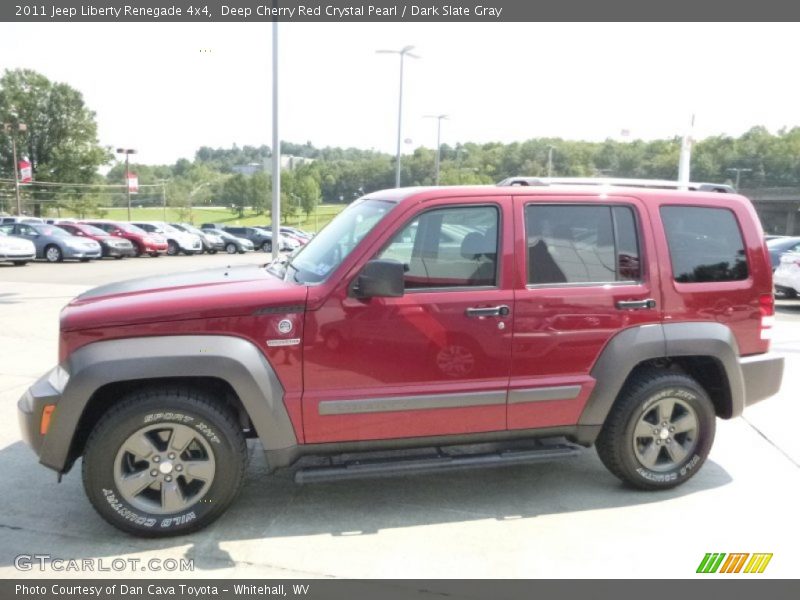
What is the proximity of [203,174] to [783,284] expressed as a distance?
116 m

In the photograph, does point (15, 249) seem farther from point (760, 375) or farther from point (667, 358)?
point (760, 375)

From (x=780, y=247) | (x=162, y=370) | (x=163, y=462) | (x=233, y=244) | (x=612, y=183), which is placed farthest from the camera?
(x=233, y=244)

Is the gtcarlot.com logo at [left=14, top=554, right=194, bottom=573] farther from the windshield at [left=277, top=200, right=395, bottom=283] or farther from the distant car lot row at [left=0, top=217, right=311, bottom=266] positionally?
the distant car lot row at [left=0, top=217, right=311, bottom=266]

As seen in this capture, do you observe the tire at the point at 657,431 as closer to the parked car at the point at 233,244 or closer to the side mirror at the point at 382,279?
the side mirror at the point at 382,279

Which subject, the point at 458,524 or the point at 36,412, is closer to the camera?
the point at 36,412

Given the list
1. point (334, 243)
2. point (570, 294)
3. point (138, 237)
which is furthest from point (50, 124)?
point (570, 294)

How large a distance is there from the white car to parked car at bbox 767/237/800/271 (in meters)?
0.26

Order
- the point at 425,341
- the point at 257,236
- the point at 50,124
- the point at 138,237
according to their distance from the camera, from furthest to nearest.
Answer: the point at 50,124, the point at 257,236, the point at 138,237, the point at 425,341

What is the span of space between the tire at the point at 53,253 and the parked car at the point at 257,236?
17.5m

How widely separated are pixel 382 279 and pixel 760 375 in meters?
2.72

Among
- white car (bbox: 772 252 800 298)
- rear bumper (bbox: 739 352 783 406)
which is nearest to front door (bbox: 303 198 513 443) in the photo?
rear bumper (bbox: 739 352 783 406)

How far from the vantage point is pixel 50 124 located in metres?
68.5

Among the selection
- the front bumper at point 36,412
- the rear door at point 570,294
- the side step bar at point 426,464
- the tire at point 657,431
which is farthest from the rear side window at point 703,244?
the front bumper at point 36,412

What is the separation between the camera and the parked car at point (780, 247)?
15183 millimetres
